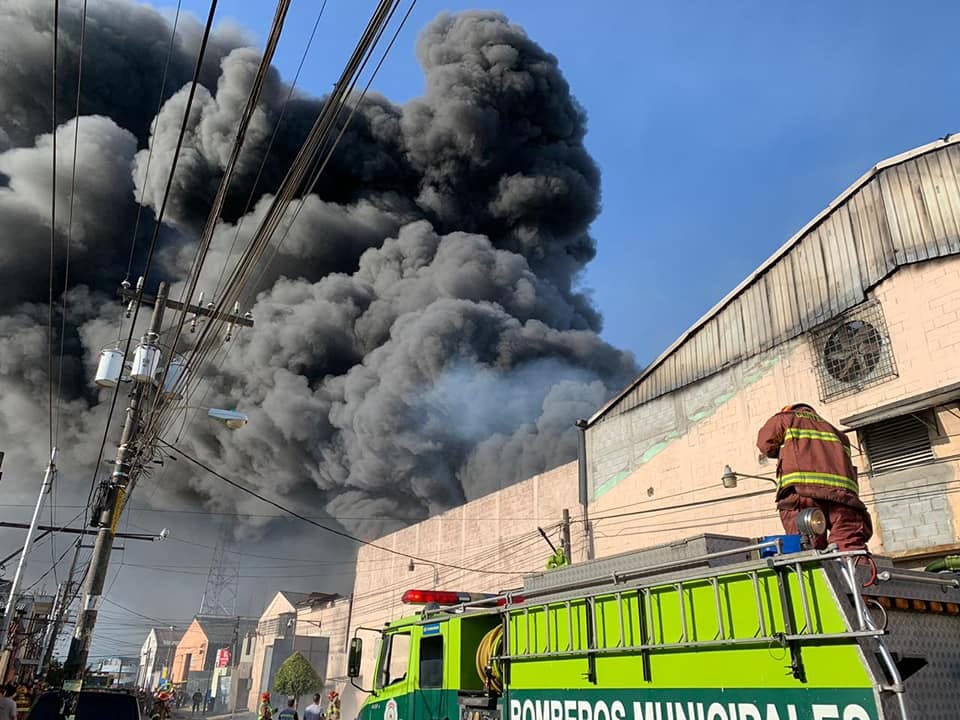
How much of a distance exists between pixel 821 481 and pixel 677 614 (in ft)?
4.98

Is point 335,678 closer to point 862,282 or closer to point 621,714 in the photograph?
point 862,282

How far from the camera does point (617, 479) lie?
15930mm

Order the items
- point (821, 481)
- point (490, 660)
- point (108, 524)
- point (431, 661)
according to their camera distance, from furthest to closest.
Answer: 1. point (108, 524)
2. point (431, 661)
3. point (490, 660)
4. point (821, 481)

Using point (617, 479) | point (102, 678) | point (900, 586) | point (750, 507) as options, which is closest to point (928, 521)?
point (750, 507)

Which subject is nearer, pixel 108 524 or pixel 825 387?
pixel 108 524

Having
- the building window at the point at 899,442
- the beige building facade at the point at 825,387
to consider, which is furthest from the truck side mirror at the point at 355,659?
the building window at the point at 899,442

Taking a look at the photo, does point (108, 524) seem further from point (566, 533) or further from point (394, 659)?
point (566, 533)

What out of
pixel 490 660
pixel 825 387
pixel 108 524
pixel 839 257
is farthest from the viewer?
pixel 839 257

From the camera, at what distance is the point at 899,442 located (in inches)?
416

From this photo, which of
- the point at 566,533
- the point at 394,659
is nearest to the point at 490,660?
the point at 394,659

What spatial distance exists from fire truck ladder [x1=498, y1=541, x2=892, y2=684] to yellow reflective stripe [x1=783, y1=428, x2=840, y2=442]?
1.29 m

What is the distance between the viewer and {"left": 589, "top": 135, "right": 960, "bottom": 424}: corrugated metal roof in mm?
11141

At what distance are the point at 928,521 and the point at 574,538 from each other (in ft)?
28.4

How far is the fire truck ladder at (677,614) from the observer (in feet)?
10.9
